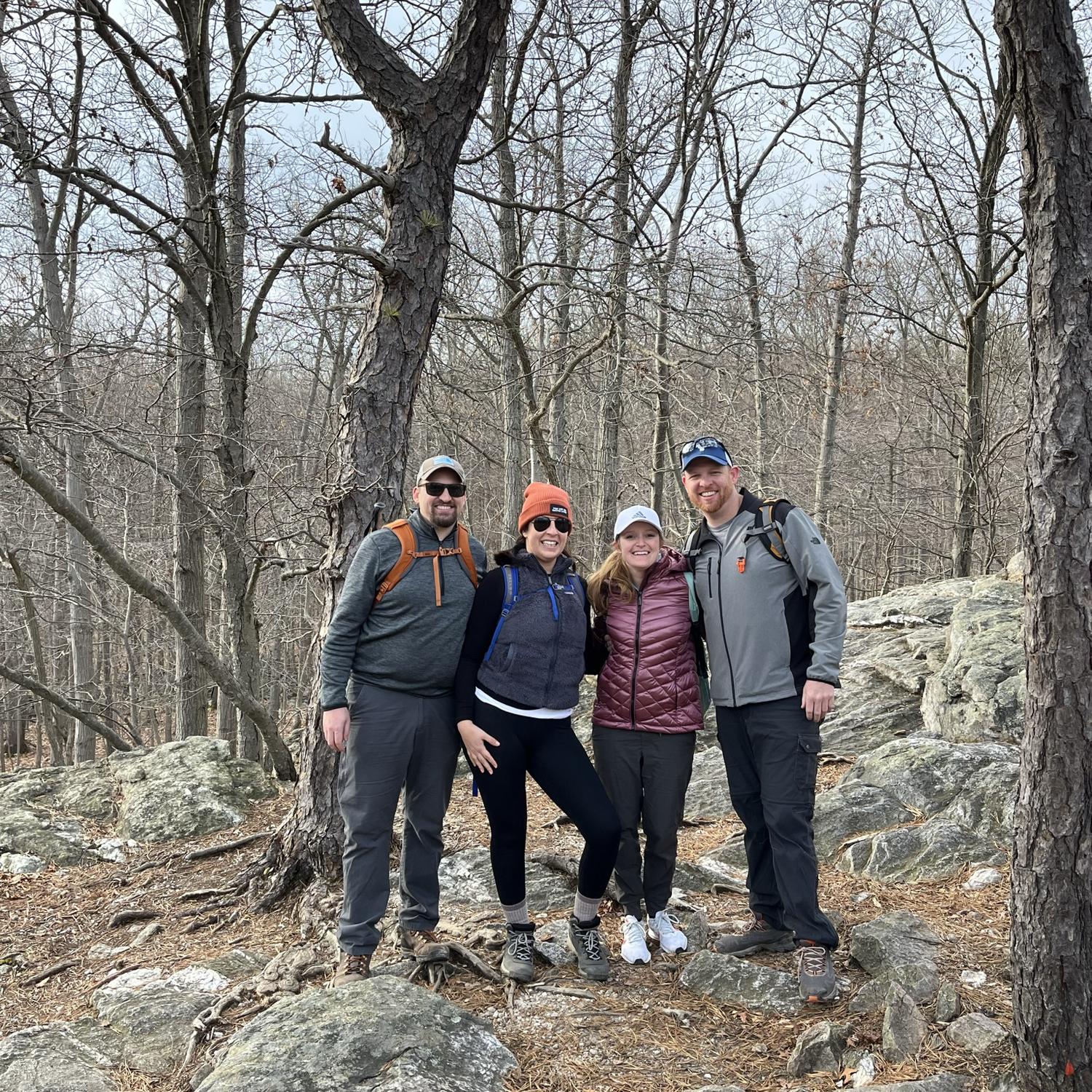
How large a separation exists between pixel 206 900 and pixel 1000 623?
6673mm

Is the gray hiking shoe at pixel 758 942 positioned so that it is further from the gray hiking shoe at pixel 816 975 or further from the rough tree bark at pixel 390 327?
the rough tree bark at pixel 390 327

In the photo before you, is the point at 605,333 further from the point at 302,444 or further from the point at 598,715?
the point at 598,715

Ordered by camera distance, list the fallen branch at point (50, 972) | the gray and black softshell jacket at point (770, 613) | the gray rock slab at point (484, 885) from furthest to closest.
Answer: the gray rock slab at point (484, 885)
the fallen branch at point (50, 972)
the gray and black softshell jacket at point (770, 613)

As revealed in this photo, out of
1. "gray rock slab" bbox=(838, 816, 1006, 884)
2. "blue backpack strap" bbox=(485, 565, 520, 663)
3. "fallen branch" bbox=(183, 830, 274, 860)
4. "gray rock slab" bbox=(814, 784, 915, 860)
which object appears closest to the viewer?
"blue backpack strap" bbox=(485, 565, 520, 663)

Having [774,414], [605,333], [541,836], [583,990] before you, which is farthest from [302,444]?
[774,414]

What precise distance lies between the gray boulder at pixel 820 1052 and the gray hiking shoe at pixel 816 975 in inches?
11.2

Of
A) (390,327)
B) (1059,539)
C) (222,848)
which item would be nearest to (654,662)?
(1059,539)

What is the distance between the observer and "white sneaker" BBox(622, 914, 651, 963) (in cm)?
385

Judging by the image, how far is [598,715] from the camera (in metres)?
3.91

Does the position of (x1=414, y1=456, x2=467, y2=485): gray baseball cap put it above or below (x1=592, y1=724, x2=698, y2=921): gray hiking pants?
above

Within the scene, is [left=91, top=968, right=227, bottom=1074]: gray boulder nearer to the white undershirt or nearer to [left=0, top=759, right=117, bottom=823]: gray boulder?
the white undershirt

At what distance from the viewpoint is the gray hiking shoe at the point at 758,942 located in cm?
390

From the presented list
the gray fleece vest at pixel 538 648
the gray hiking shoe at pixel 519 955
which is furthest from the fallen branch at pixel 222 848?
the gray fleece vest at pixel 538 648

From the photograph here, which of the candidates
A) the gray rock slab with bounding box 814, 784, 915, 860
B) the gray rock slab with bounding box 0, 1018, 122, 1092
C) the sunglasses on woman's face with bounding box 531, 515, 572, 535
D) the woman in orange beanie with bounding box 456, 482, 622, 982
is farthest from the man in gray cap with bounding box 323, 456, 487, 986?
the gray rock slab with bounding box 814, 784, 915, 860
